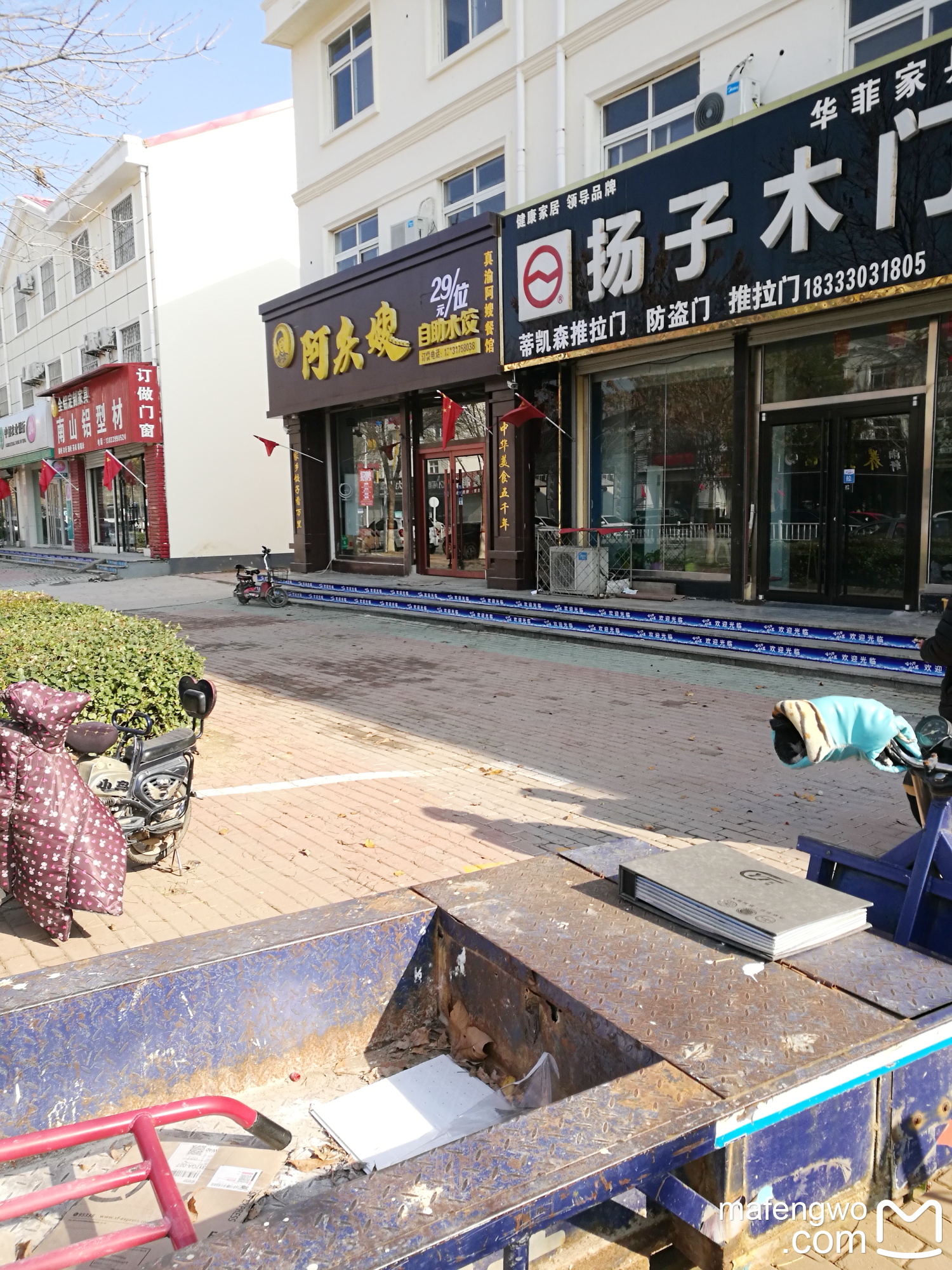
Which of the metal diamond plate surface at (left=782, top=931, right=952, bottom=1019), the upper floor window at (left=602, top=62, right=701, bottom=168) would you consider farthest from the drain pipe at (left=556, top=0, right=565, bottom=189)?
the metal diamond plate surface at (left=782, top=931, right=952, bottom=1019)

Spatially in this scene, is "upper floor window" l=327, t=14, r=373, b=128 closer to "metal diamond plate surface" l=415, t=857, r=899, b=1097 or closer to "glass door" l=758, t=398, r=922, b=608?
"glass door" l=758, t=398, r=922, b=608

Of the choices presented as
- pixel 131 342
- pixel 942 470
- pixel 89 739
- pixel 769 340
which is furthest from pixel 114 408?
pixel 89 739

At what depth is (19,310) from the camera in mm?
36906

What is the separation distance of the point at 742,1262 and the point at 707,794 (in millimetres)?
4198

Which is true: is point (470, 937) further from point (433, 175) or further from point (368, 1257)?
point (433, 175)

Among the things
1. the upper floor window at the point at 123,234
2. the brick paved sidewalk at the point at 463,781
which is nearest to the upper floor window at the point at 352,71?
the upper floor window at the point at 123,234

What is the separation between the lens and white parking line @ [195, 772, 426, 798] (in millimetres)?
6273

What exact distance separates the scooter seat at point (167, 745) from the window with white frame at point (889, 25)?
1034 centimetres

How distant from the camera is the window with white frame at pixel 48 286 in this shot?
3322cm

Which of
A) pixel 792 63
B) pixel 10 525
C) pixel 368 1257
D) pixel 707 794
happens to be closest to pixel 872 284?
pixel 792 63

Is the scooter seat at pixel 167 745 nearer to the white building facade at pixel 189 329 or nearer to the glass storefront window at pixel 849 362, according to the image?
the glass storefront window at pixel 849 362

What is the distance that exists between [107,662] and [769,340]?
9709mm

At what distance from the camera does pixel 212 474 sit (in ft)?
86.3

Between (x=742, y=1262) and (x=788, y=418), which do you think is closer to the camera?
(x=742, y=1262)
